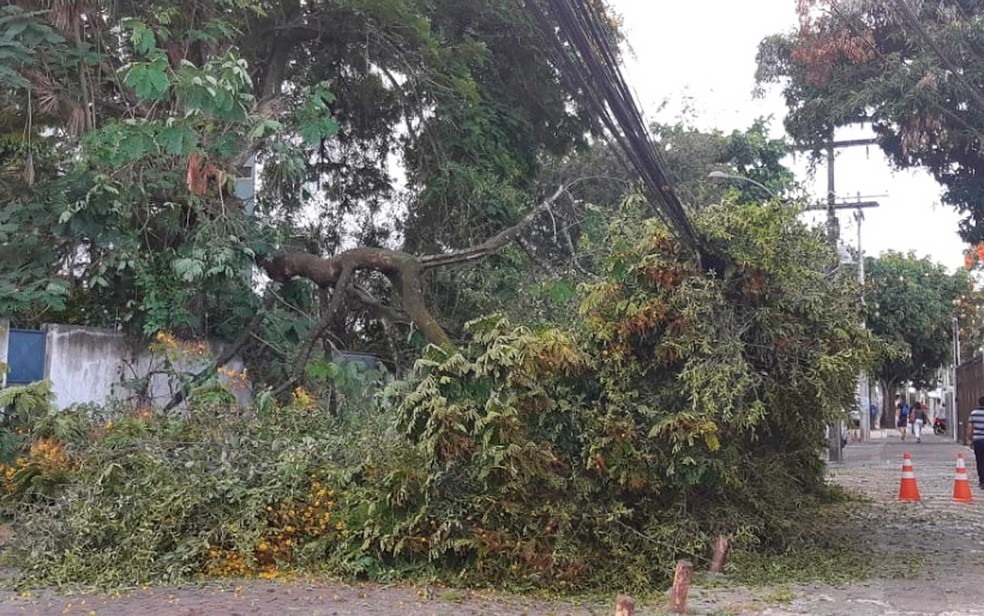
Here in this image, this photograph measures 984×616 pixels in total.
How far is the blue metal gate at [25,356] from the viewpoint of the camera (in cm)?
1206

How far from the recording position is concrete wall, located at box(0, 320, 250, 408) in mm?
12508

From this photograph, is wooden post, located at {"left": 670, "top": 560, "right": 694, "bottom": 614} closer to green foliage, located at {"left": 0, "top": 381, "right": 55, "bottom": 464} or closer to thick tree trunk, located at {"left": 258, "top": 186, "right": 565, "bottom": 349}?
thick tree trunk, located at {"left": 258, "top": 186, "right": 565, "bottom": 349}

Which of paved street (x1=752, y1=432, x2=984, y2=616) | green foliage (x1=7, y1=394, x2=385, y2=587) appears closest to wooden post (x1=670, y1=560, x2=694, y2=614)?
paved street (x1=752, y1=432, x2=984, y2=616)

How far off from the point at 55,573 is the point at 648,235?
579 centimetres

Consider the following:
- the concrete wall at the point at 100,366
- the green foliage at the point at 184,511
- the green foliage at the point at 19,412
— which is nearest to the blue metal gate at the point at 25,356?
the concrete wall at the point at 100,366

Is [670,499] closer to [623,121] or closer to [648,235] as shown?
[648,235]

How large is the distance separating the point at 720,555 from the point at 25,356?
8.91 metres

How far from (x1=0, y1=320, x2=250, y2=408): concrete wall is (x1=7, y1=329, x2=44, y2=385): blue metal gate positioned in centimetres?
9

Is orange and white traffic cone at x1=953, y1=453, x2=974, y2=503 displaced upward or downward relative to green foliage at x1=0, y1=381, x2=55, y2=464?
downward

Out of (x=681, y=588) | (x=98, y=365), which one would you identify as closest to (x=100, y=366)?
(x=98, y=365)

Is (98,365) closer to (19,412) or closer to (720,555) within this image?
(19,412)

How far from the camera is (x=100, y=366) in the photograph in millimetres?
13070

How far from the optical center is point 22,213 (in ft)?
39.7

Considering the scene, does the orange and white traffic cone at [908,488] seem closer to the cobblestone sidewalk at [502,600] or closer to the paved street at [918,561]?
the paved street at [918,561]
